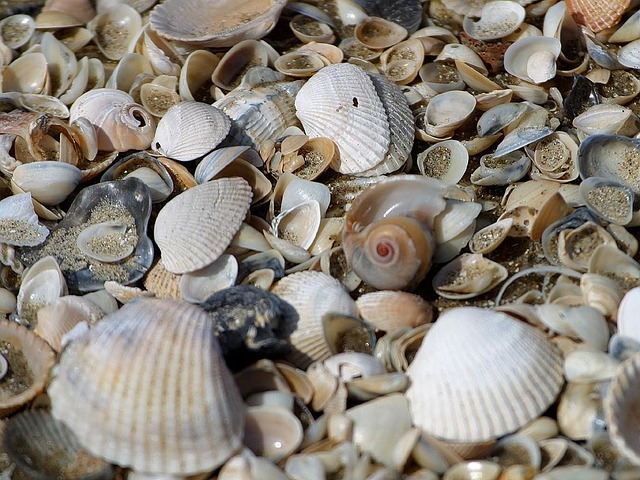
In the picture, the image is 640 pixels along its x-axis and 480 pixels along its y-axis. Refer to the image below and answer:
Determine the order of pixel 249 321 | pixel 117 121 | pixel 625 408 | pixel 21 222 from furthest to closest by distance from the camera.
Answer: pixel 117 121
pixel 21 222
pixel 249 321
pixel 625 408

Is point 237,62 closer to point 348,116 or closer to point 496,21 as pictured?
point 348,116

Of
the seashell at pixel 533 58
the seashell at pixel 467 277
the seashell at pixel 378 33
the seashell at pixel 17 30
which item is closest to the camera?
the seashell at pixel 467 277

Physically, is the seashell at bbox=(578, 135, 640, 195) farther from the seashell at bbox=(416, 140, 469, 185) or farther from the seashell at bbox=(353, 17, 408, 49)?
the seashell at bbox=(353, 17, 408, 49)

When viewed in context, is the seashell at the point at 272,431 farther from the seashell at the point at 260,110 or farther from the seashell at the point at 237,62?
the seashell at the point at 237,62

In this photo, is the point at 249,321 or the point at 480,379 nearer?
the point at 480,379

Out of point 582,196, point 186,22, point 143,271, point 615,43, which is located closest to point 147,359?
point 143,271

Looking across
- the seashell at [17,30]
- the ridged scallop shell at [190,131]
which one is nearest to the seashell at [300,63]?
the ridged scallop shell at [190,131]

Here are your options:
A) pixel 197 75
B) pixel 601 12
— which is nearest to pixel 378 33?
pixel 197 75
